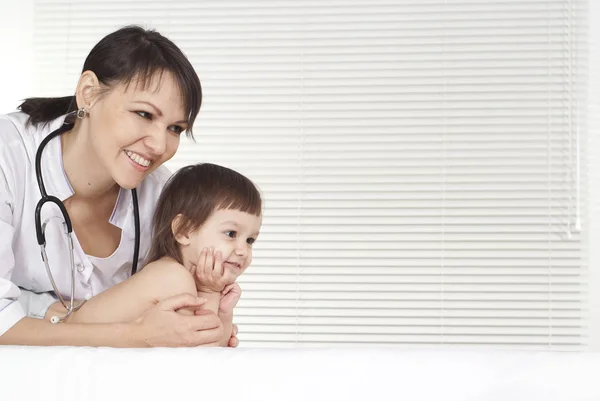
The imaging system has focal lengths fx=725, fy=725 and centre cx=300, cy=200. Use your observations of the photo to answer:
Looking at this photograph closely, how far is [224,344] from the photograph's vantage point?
178 cm

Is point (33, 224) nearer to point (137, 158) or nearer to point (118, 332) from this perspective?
point (137, 158)

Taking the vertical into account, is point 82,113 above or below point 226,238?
above

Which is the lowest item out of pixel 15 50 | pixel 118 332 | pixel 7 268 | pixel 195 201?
pixel 118 332

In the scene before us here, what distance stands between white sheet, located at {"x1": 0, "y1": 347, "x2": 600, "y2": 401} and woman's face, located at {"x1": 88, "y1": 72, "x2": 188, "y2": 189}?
602 mm

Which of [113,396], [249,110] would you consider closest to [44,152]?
[113,396]

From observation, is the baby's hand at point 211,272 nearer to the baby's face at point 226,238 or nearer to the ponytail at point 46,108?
the baby's face at point 226,238

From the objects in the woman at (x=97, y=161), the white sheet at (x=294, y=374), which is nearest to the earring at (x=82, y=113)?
the woman at (x=97, y=161)

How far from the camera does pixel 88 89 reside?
165 centimetres

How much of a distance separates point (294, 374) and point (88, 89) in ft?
3.06

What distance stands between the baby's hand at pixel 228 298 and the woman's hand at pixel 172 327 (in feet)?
0.93

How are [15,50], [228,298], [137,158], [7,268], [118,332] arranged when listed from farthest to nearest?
[15,50]
[228,298]
[137,158]
[7,268]
[118,332]

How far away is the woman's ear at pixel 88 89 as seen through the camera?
1646 mm

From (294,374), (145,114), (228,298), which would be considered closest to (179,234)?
(228,298)

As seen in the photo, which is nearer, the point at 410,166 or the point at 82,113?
the point at 82,113
